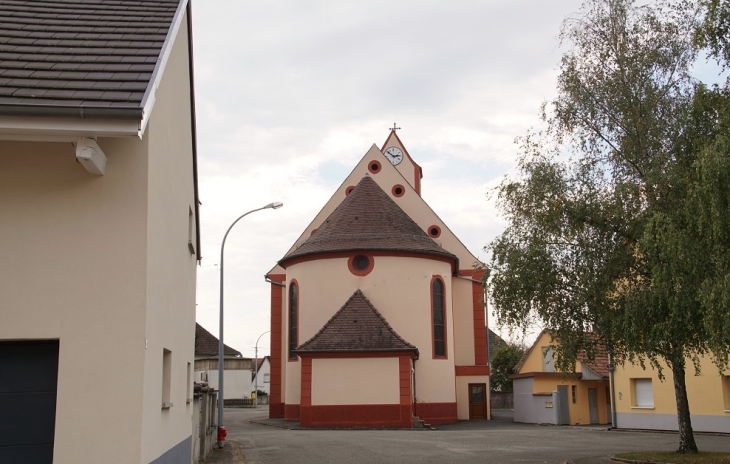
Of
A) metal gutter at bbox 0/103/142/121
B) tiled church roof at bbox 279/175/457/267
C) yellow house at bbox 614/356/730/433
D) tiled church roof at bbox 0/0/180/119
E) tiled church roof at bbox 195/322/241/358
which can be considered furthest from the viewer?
tiled church roof at bbox 195/322/241/358

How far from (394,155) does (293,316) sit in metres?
14.3

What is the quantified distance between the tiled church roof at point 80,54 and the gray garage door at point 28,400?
2.40m

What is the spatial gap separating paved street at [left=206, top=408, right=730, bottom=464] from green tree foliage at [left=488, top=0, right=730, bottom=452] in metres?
2.79

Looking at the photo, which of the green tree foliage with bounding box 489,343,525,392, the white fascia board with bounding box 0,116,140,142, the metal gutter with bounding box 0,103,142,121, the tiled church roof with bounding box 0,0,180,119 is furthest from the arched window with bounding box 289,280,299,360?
the metal gutter with bounding box 0,103,142,121

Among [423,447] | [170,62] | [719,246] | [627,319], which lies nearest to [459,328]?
[423,447]

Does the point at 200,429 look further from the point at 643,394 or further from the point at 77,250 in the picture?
the point at 643,394

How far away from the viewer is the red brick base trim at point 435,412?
33594 mm

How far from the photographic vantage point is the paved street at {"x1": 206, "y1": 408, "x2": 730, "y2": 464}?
1809 cm

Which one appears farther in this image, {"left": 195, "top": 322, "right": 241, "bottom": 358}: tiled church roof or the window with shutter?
{"left": 195, "top": 322, "right": 241, "bottom": 358}: tiled church roof

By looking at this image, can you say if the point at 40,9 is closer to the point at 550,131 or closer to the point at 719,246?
the point at 719,246

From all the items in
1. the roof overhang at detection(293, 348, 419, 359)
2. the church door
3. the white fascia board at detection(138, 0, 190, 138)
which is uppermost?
the white fascia board at detection(138, 0, 190, 138)

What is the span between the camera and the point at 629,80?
60.0 feet

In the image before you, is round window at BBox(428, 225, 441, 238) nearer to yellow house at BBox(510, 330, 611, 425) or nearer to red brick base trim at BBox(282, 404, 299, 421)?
yellow house at BBox(510, 330, 611, 425)

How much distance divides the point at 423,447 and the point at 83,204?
15723 mm
